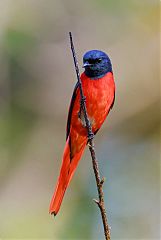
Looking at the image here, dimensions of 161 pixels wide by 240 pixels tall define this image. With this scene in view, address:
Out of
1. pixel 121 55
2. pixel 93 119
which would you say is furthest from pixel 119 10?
pixel 93 119

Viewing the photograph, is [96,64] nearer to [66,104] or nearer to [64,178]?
[64,178]

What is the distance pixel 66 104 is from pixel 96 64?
3.29 feet

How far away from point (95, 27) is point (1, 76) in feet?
1.37

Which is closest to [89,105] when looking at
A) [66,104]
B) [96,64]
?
[96,64]

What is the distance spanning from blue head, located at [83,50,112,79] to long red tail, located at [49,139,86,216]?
142mm

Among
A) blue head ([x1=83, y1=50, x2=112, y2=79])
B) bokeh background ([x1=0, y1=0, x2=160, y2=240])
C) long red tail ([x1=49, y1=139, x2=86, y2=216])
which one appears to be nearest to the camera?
long red tail ([x1=49, y1=139, x2=86, y2=216])

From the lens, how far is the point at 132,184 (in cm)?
295

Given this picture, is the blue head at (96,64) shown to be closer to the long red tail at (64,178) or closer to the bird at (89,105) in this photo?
the bird at (89,105)

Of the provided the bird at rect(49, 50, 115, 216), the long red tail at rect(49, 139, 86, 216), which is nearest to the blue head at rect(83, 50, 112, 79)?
the bird at rect(49, 50, 115, 216)

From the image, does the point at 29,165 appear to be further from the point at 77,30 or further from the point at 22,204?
the point at 77,30

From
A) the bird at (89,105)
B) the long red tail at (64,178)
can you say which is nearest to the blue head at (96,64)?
the bird at (89,105)

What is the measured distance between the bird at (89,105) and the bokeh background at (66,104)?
0.75m

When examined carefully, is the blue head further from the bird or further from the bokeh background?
the bokeh background

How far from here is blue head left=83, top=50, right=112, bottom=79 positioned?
1013 mm
